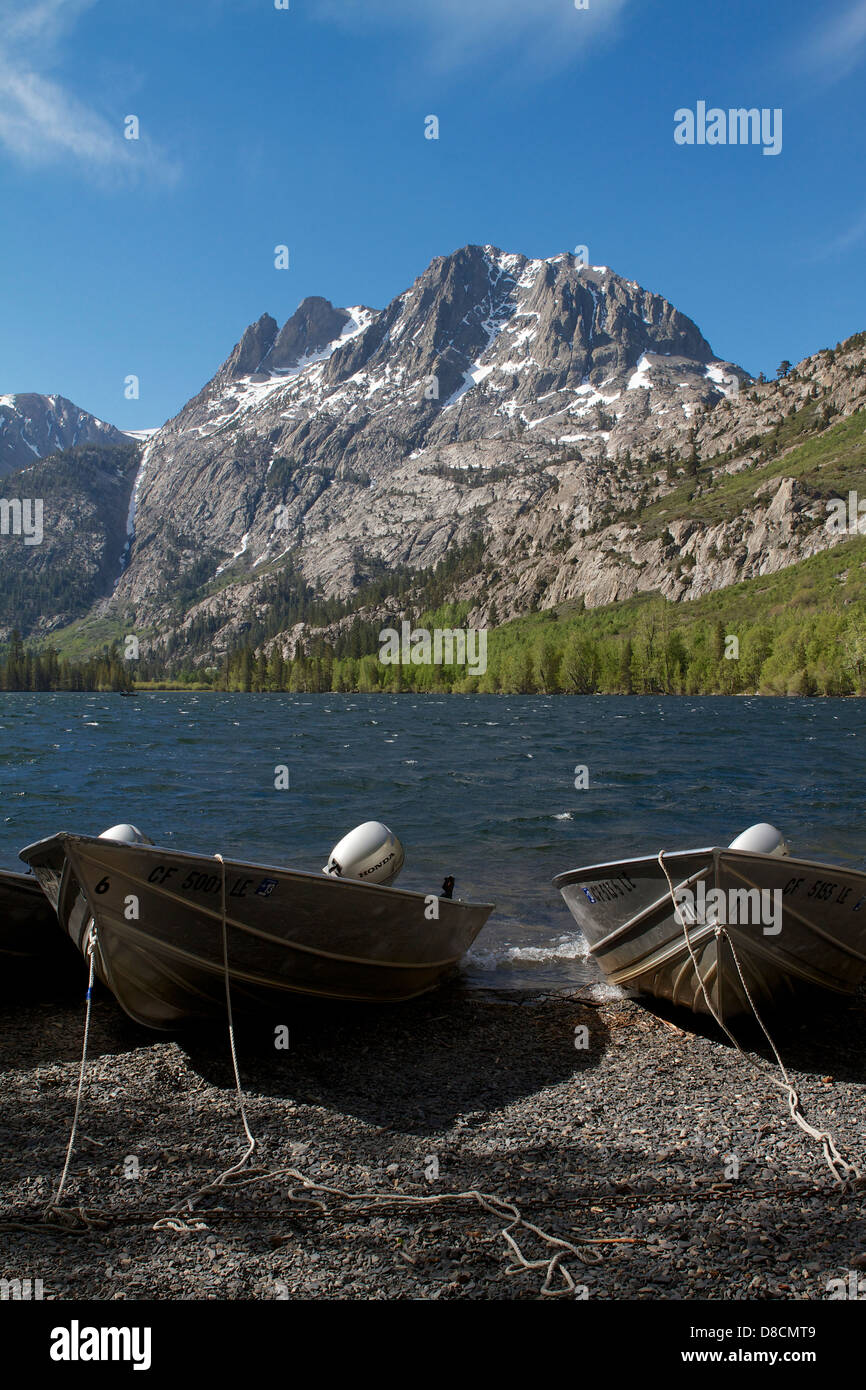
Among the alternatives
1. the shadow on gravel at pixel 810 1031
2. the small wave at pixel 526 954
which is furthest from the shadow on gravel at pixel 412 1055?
the small wave at pixel 526 954

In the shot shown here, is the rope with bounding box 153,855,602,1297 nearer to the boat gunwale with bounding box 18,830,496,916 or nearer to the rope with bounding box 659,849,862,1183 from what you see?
the rope with bounding box 659,849,862,1183

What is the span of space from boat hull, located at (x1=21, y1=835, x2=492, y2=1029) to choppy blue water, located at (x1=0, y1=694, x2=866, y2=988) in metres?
3.44

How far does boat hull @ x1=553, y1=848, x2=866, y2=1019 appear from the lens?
10172 mm

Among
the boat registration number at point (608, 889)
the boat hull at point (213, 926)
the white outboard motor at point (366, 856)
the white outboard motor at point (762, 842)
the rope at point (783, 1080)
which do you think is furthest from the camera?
the white outboard motor at point (366, 856)

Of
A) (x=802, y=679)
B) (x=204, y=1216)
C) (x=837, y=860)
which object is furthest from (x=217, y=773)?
(x=802, y=679)

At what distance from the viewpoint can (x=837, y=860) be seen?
22547 mm

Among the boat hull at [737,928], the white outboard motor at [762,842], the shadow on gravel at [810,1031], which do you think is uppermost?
the white outboard motor at [762,842]

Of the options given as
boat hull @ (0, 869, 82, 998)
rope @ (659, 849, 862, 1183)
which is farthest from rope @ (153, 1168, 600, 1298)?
boat hull @ (0, 869, 82, 998)

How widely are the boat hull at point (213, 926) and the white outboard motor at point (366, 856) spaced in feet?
4.28

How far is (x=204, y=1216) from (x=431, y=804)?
26.6m

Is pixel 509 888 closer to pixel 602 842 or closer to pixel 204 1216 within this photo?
pixel 602 842

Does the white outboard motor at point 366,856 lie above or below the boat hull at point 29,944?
above

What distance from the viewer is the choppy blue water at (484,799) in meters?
21.2

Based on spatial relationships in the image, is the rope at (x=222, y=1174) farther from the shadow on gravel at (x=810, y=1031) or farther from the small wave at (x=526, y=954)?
the shadow on gravel at (x=810, y=1031)
